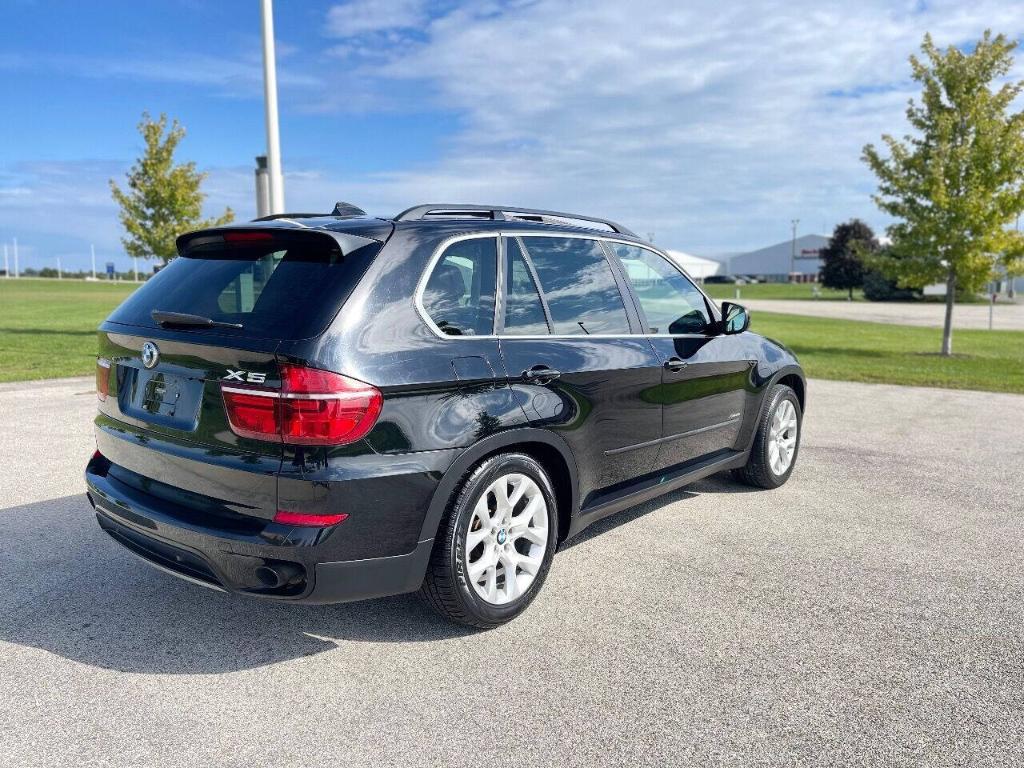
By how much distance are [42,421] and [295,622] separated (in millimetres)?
5774

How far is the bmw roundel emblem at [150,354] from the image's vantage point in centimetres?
343

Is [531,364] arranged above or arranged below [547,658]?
above

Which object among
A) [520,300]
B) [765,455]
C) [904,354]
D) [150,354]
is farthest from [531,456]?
[904,354]

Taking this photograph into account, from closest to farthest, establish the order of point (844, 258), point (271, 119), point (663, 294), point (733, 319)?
1. point (663, 294)
2. point (733, 319)
3. point (271, 119)
4. point (844, 258)

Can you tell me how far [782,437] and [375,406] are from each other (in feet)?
12.6

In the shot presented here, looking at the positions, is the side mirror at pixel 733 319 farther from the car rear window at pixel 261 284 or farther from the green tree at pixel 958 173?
the green tree at pixel 958 173

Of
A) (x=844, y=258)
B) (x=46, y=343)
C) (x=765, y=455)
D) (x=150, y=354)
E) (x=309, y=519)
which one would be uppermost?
(x=844, y=258)

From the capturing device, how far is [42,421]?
8195mm

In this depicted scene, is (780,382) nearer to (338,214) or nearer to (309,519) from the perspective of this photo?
(338,214)

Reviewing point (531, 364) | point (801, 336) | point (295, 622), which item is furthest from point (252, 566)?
point (801, 336)

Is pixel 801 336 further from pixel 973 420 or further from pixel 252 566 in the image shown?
pixel 252 566

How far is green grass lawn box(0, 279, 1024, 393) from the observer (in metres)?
13.2

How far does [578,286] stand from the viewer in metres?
4.19

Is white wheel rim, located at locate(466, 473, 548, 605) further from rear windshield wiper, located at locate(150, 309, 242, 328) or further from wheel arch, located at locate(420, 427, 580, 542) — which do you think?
rear windshield wiper, located at locate(150, 309, 242, 328)
